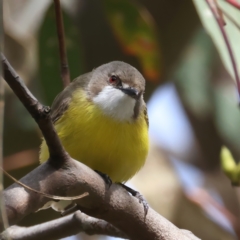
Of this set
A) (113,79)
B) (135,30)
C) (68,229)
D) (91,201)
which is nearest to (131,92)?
(113,79)

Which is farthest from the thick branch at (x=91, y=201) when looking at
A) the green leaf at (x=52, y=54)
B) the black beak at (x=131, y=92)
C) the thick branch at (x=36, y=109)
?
the green leaf at (x=52, y=54)

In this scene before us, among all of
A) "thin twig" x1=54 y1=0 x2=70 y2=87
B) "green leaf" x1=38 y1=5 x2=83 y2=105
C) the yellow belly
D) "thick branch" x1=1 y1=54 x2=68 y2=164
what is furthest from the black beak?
"thick branch" x1=1 y1=54 x2=68 y2=164

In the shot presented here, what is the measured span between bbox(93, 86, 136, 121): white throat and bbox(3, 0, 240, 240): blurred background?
0.44m

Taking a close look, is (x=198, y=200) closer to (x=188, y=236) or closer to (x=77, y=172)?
(x=188, y=236)

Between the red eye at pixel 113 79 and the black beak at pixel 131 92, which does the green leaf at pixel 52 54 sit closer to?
the red eye at pixel 113 79

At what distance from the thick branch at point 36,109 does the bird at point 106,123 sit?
80 cm

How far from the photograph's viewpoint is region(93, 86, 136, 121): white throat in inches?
89.0

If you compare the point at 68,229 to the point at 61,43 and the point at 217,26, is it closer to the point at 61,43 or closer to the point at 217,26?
the point at 61,43

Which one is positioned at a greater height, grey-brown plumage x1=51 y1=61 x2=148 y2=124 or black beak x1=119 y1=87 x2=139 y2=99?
grey-brown plumage x1=51 y1=61 x2=148 y2=124

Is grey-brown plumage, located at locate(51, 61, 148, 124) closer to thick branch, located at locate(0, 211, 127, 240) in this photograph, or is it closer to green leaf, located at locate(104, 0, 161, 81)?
green leaf, located at locate(104, 0, 161, 81)

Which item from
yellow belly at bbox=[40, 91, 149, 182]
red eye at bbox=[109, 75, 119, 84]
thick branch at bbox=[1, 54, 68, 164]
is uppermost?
thick branch at bbox=[1, 54, 68, 164]

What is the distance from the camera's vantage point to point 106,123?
2.21 meters

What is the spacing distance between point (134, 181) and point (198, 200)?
187 centimetres

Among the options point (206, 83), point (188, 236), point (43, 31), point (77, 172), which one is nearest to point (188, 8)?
point (206, 83)
